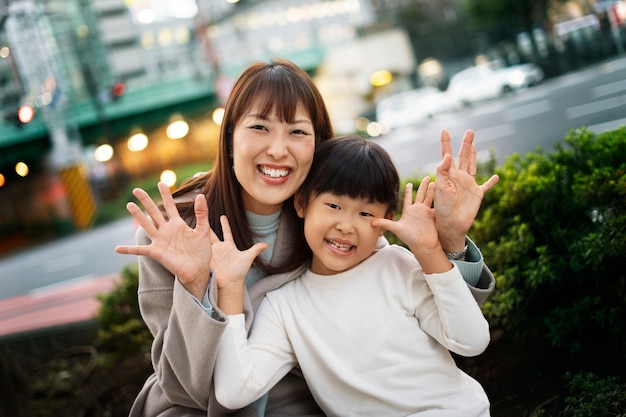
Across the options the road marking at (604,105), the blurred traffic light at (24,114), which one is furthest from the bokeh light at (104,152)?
the road marking at (604,105)

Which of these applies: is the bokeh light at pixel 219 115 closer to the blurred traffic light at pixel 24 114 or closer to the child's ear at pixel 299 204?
the child's ear at pixel 299 204

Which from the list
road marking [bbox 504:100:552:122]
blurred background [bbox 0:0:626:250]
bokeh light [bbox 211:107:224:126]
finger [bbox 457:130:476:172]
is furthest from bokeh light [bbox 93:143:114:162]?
finger [bbox 457:130:476:172]

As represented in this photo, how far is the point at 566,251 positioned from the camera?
108 inches

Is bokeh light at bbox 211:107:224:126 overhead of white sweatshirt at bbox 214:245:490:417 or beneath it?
overhead

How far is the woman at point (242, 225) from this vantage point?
5.50 feet

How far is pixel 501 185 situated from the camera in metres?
2.98

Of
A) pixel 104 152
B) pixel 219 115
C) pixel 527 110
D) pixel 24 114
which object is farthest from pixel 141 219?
pixel 104 152

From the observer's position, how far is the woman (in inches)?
66.0

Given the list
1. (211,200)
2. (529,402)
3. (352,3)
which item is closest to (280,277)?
(211,200)

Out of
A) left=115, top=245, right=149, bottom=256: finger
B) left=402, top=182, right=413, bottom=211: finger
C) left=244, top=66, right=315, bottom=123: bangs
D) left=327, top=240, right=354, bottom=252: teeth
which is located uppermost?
left=244, top=66, right=315, bottom=123: bangs

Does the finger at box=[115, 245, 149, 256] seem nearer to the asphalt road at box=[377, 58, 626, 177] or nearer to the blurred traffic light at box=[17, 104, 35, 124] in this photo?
the asphalt road at box=[377, 58, 626, 177]

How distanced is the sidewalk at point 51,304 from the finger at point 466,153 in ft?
21.7

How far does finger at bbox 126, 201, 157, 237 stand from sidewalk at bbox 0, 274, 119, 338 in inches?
248

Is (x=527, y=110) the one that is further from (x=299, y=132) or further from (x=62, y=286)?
(x=299, y=132)
